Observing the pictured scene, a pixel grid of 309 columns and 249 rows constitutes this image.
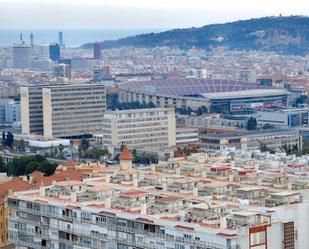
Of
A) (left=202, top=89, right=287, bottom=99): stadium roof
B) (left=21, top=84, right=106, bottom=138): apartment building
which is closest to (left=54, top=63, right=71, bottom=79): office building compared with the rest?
(left=202, top=89, right=287, bottom=99): stadium roof

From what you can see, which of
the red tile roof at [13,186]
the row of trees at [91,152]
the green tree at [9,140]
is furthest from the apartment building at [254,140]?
the red tile roof at [13,186]

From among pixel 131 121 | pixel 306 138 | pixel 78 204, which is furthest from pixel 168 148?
pixel 78 204

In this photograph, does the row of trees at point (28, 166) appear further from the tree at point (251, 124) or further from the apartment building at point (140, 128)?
the tree at point (251, 124)

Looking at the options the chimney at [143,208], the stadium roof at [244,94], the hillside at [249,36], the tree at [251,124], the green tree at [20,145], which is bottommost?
the green tree at [20,145]

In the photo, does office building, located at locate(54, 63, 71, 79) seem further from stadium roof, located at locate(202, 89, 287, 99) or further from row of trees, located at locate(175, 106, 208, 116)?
row of trees, located at locate(175, 106, 208, 116)

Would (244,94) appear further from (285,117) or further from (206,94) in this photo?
(285,117)

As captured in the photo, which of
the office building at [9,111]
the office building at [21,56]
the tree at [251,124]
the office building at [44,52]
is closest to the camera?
the tree at [251,124]

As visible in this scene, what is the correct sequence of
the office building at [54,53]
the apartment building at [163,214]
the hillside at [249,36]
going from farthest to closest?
the hillside at [249,36], the office building at [54,53], the apartment building at [163,214]
